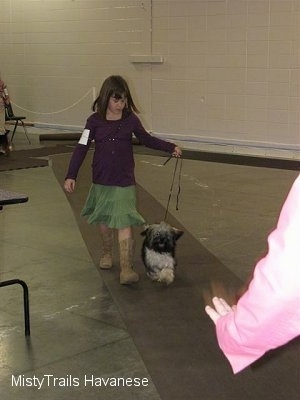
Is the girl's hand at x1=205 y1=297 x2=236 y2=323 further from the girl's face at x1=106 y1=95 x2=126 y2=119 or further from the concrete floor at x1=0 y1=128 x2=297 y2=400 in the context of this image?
the girl's face at x1=106 y1=95 x2=126 y2=119

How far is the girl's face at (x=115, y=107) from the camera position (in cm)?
439

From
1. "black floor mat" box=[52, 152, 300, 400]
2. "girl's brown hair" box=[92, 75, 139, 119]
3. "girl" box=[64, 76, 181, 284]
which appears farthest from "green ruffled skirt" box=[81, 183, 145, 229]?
A: "girl's brown hair" box=[92, 75, 139, 119]

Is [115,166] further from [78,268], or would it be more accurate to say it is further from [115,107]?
[78,268]

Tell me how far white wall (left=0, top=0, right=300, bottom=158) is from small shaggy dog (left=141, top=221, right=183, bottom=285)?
18.6 ft

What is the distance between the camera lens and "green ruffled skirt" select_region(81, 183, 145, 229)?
445cm

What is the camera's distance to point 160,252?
439 cm

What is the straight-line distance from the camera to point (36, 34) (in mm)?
13492

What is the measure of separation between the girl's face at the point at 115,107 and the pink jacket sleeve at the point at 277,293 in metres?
3.27

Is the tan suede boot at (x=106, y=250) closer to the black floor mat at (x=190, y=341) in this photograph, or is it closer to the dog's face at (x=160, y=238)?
the black floor mat at (x=190, y=341)

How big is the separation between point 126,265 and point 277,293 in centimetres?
339

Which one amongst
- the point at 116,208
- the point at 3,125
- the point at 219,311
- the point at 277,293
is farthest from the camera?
the point at 3,125

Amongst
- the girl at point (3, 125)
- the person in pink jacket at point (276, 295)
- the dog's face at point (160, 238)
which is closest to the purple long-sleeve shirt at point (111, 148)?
the dog's face at point (160, 238)

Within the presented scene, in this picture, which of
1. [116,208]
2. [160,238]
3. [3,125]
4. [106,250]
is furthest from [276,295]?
[3,125]

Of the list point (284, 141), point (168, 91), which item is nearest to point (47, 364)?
point (284, 141)
